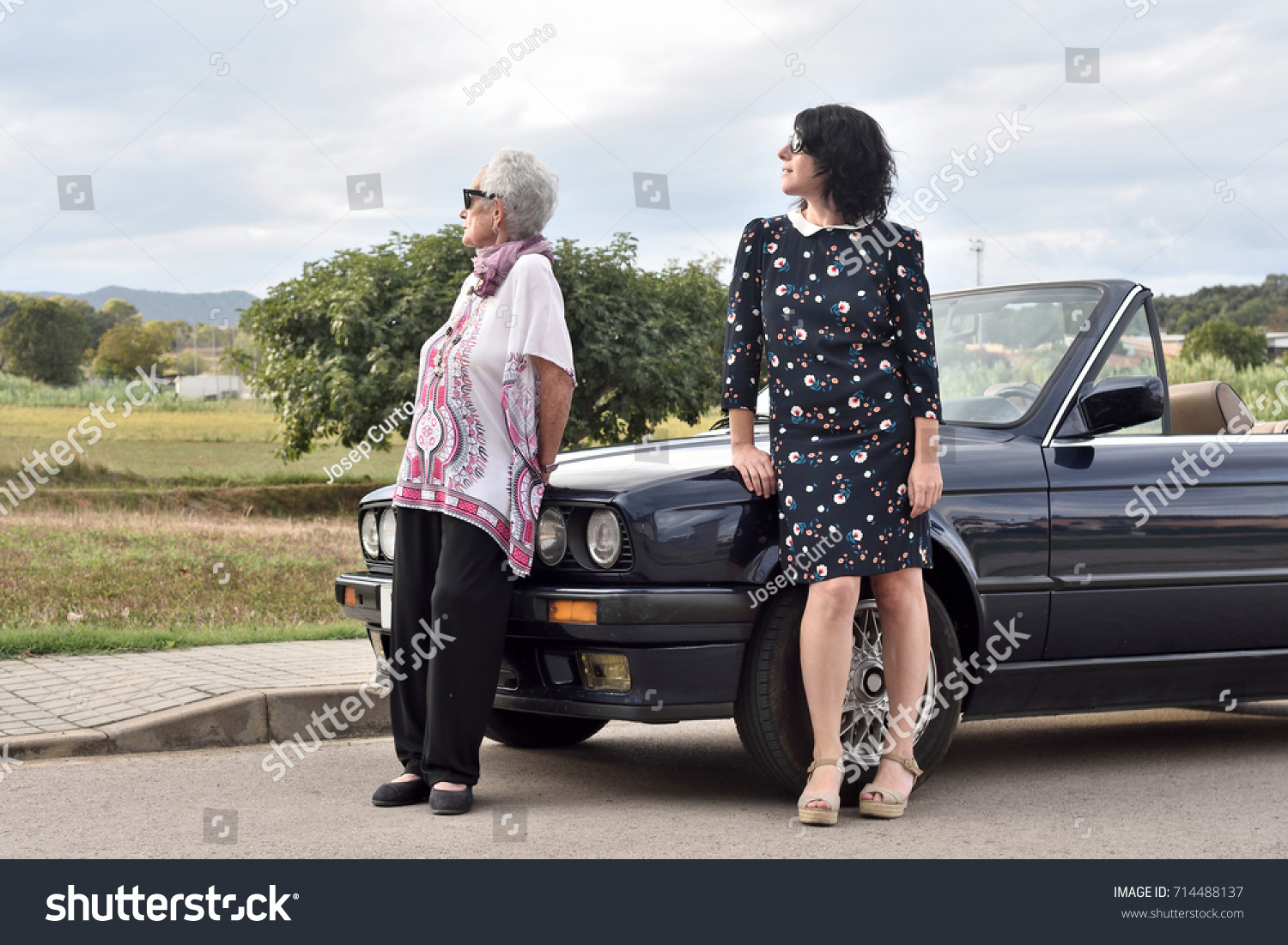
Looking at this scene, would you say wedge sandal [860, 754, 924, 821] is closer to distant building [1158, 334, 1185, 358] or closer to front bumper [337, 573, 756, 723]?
front bumper [337, 573, 756, 723]

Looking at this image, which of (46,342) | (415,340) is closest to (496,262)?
(415,340)

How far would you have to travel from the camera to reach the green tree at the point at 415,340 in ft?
81.8

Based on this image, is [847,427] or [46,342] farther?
[46,342]

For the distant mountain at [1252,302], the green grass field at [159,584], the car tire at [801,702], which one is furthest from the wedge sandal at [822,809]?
the distant mountain at [1252,302]

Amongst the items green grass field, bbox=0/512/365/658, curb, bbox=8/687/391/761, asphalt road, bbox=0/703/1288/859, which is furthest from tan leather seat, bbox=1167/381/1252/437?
green grass field, bbox=0/512/365/658

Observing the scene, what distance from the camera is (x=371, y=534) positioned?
4.95m

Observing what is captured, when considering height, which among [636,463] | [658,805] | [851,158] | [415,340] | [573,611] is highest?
[415,340]

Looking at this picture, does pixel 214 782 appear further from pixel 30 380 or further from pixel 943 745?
pixel 30 380

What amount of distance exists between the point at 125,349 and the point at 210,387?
5.06m

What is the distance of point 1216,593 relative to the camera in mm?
4781

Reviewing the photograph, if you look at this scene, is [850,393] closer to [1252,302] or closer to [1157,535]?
[1157,535]

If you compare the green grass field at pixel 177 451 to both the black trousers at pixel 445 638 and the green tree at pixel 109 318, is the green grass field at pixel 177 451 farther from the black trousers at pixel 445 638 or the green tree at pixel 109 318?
the black trousers at pixel 445 638

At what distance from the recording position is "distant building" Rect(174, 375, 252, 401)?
116ft

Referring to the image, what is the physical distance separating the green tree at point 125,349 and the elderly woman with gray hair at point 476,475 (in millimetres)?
25015
